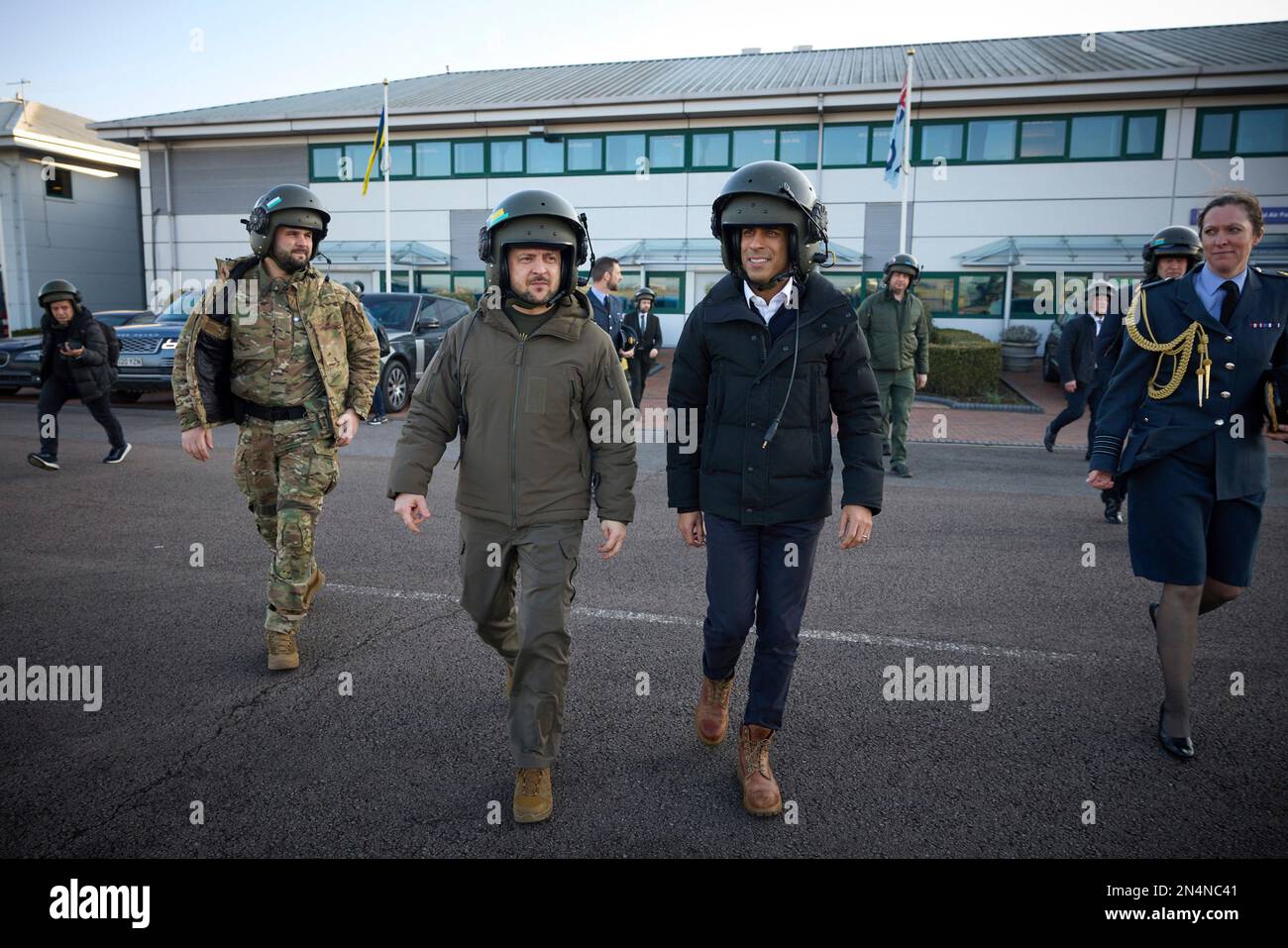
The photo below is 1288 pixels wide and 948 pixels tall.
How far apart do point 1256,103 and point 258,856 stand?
87.7 feet

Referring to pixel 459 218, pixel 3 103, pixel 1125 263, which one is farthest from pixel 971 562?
pixel 3 103

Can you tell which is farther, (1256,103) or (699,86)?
(699,86)

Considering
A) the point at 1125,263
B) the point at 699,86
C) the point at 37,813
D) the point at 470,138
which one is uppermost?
the point at 699,86

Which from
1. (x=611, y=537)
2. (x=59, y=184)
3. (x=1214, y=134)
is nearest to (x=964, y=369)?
(x=1214, y=134)

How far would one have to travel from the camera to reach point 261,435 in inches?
179

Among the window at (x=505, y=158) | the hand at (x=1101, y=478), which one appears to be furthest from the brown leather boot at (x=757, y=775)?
the window at (x=505, y=158)

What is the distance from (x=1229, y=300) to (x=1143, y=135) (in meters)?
22.9

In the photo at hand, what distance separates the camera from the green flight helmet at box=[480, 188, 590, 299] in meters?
3.23

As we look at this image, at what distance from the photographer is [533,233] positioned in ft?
10.6

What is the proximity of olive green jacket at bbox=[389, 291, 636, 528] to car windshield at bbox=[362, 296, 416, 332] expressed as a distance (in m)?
12.3

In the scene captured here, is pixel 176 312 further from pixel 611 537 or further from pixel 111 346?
pixel 611 537

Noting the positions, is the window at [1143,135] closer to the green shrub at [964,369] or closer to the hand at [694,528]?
the green shrub at [964,369]

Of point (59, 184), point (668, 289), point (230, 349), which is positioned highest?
point (59, 184)
